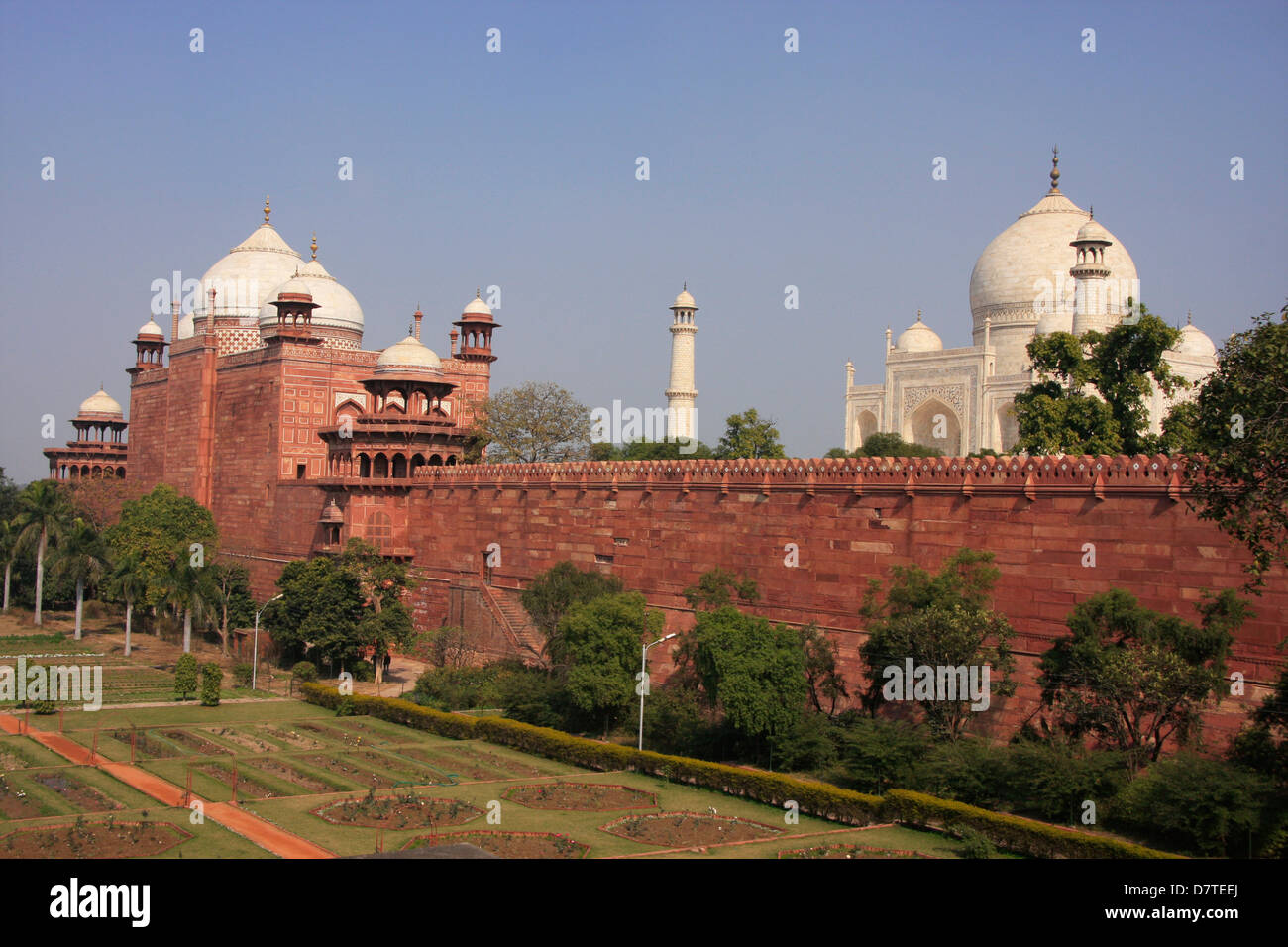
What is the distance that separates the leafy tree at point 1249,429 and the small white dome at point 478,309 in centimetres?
2989

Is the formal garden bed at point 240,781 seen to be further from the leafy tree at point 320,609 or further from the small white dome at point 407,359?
the small white dome at point 407,359

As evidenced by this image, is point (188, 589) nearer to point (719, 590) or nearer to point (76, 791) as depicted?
point (76, 791)

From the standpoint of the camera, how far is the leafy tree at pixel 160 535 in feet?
112

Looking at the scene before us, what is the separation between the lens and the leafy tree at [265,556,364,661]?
94.1ft

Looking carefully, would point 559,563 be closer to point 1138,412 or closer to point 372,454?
point 372,454

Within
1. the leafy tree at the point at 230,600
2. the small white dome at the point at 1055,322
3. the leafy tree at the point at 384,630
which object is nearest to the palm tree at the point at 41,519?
the leafy tree at the point at 230,600

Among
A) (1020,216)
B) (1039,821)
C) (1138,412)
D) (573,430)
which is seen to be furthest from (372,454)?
(1020,216)

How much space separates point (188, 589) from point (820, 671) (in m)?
19.5

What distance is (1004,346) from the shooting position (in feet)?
157

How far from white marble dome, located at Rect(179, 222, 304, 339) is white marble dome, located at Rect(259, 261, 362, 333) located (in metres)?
1.90

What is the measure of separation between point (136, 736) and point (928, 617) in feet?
46.1

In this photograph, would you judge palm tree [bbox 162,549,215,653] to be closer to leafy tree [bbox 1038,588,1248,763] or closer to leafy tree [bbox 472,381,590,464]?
leafy tree [bbox 472,381,590,464]

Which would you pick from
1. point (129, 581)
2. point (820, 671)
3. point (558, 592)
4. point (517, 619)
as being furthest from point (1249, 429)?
point (129, 581)

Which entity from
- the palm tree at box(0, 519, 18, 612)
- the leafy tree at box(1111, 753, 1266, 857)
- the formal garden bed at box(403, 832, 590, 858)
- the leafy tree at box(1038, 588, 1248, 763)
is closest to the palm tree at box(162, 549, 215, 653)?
the palm tree at box(0, 519, 18, 612)
